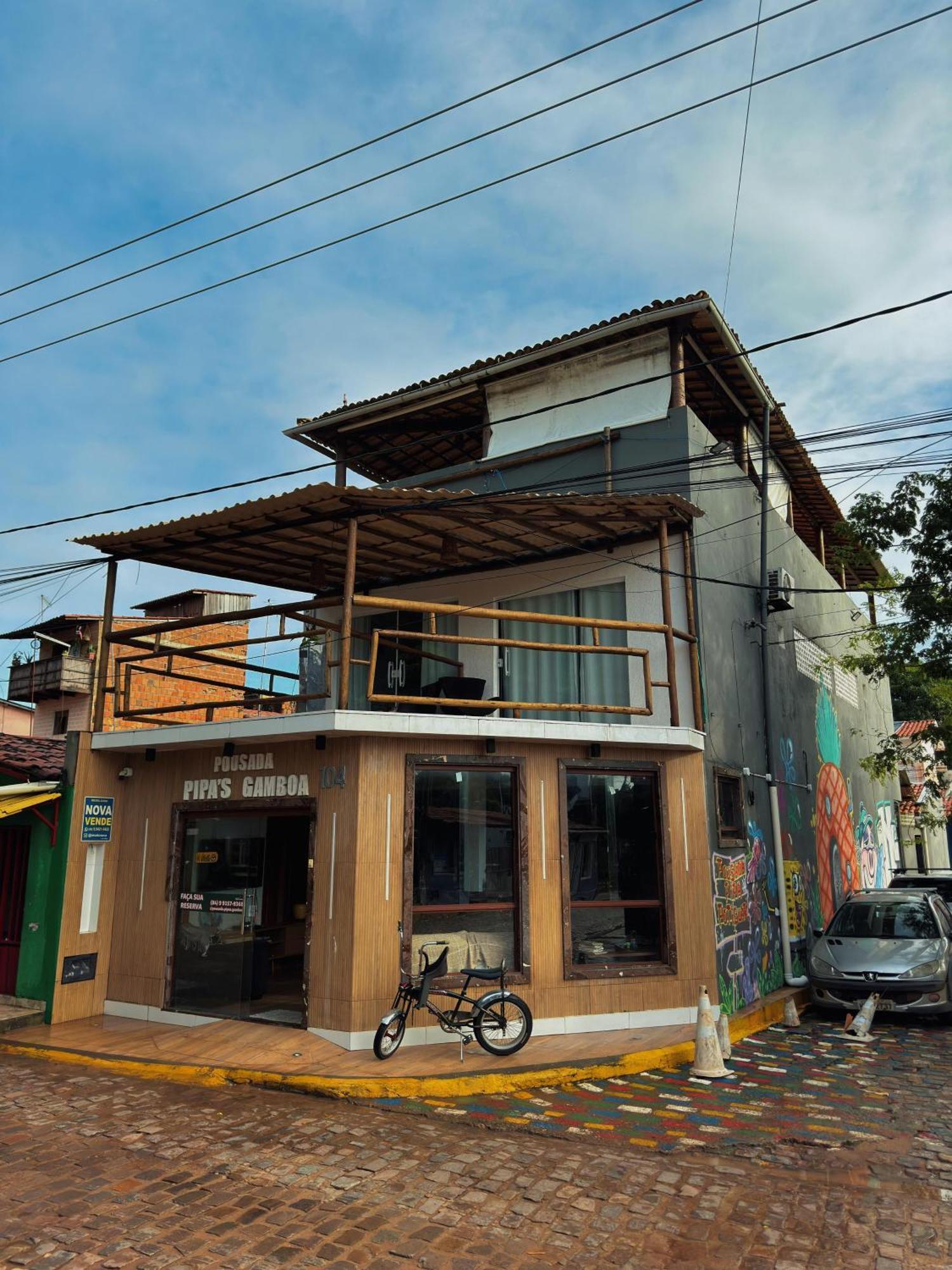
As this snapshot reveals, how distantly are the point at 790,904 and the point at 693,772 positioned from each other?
4.09 m

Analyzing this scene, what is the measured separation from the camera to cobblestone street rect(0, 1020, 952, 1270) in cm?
465

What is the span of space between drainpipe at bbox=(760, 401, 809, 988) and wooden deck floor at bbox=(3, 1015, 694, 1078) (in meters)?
3.49

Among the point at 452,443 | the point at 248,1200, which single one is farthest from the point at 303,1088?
the point at 452,443

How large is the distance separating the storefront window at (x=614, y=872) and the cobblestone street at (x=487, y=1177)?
184cm

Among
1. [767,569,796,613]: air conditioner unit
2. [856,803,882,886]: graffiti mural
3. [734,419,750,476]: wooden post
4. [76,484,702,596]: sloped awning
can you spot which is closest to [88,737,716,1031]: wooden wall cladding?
[76,484,702,596]: sloped awning

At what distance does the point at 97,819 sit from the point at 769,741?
9398mm

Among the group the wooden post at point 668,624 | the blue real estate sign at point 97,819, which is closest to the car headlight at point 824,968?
the wooden post at point 668,624

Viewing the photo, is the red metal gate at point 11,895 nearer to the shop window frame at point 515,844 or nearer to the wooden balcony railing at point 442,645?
the wooden balcony railing at point 442,645

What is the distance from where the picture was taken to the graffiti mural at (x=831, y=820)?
52.1 ft

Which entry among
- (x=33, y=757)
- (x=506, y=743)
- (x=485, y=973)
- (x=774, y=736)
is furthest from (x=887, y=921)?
(x=33, y=757)

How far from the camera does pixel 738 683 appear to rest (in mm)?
12297

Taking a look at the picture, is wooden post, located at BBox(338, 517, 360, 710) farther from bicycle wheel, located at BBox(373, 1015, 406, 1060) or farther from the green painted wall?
the green painted wall

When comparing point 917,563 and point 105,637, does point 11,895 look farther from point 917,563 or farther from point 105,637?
point 917,563

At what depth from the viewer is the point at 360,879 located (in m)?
8.84
